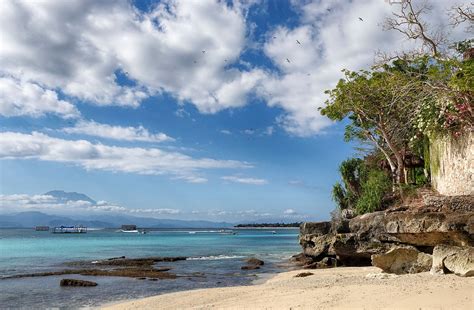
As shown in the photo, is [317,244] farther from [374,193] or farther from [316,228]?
[374,193]

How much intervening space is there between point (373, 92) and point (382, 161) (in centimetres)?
681

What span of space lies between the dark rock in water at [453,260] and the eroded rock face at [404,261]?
3.75 feet

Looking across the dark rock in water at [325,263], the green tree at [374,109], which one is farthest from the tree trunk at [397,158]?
the dark rock in water at [325,263]

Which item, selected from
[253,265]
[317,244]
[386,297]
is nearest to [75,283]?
[253,265]

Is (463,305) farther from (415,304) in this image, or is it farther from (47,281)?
(47,281)

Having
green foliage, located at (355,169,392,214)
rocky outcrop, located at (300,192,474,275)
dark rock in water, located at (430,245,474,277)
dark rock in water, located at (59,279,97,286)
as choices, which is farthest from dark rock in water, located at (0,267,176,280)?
dark rock in water, located at (430,245,474,277)

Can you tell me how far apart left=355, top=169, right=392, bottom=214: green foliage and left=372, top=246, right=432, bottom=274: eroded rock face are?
8.85 metres

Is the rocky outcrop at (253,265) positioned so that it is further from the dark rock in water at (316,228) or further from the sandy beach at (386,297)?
the sandy beach at (386,297)

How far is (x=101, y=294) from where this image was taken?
17.4 m

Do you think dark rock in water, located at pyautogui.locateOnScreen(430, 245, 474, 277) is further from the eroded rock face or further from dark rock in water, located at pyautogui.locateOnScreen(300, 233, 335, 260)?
dark rock in water, located at pyautogui.locateOnScreen(300, 233, 335, 260)

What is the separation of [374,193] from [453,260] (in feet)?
39.6

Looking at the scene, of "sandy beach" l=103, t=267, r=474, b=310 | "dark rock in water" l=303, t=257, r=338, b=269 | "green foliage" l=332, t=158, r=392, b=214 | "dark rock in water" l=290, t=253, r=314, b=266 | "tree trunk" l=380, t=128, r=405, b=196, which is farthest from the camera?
"green foliage" l=332, t=158, r=392, b=214

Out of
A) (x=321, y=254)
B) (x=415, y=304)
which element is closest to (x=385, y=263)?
(x=415, y=304)

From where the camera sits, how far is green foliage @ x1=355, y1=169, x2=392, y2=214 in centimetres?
2238
